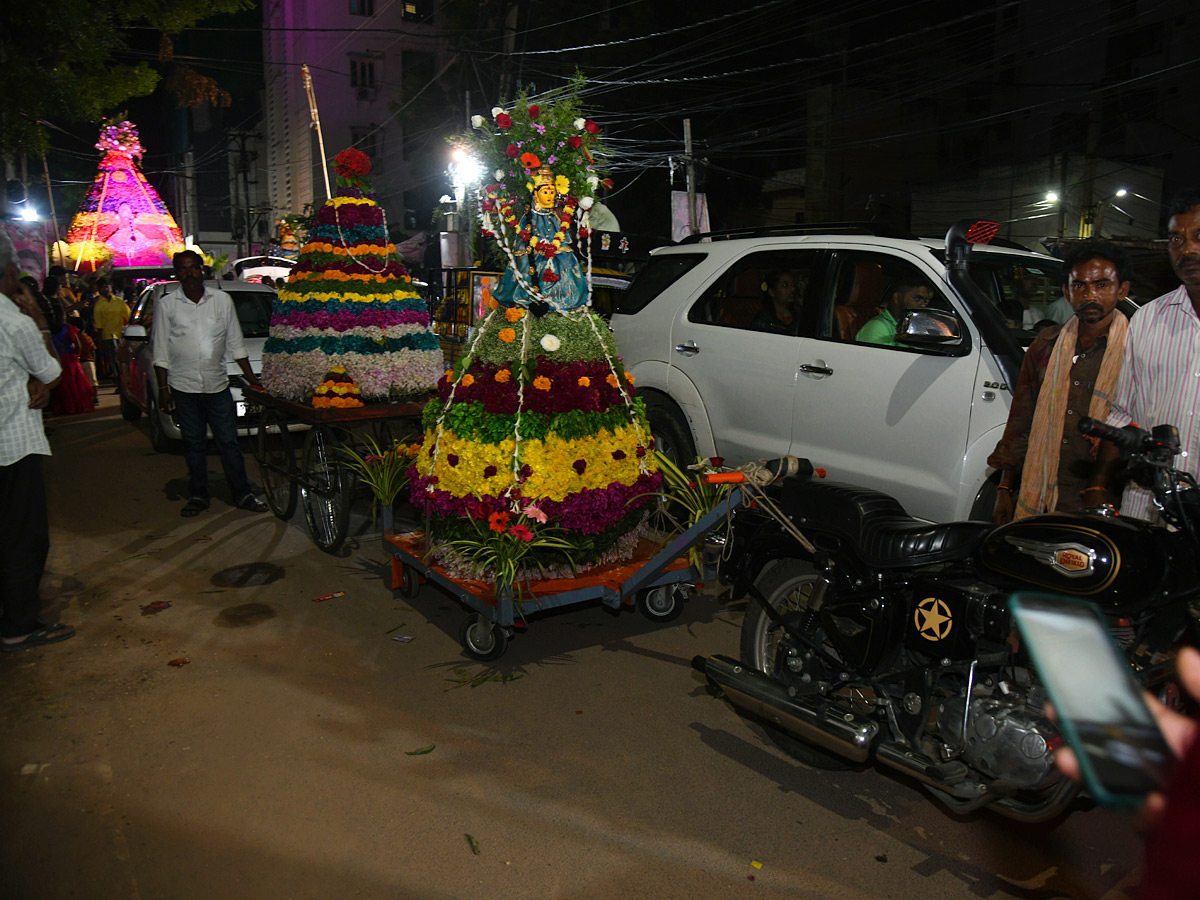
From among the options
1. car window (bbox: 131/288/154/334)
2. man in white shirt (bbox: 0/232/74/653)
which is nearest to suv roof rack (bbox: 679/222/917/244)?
man in white shirt (bbox: 0/232/74/653)

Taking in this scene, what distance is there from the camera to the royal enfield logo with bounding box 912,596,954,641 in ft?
10.5

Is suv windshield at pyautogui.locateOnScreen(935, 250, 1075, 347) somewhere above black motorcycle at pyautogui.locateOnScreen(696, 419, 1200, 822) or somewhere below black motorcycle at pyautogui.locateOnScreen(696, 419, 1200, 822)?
above

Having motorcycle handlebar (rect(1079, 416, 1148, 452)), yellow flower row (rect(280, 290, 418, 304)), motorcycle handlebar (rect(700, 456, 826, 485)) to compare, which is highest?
yellow flower row (rect(280, 290, 418, 304))

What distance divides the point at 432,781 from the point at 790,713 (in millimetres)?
1560

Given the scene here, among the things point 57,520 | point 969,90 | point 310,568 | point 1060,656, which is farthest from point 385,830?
point 969,90

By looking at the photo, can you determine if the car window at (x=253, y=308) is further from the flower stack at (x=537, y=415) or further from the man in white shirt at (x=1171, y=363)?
the man in white shirt at (x=1171, y=363)

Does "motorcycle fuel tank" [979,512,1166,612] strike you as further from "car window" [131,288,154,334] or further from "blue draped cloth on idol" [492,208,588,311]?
"car window" [131,288,154,334]

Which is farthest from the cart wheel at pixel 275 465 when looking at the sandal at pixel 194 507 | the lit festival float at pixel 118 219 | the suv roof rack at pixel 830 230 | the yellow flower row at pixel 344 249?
the lit festival float at pixel 118 219

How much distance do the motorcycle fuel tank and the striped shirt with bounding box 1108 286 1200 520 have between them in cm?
78

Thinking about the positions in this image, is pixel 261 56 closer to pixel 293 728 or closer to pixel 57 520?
pixel 57 520

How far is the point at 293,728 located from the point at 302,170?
4717 centimetres

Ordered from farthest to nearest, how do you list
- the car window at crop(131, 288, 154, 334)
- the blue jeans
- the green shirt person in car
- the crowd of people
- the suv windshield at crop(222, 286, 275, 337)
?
the crowd of people
the car window at crop(131, 288, 154, 334)
the suv windshield at crop(222, 286, 275, 337)
the blue jeans
the green shirt person in car

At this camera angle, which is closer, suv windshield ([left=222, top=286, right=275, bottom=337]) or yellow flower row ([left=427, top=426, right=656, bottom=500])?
yellow flower row ([left=427, top=426, right=656, bottom=500])

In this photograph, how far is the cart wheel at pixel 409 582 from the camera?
5.93 m
